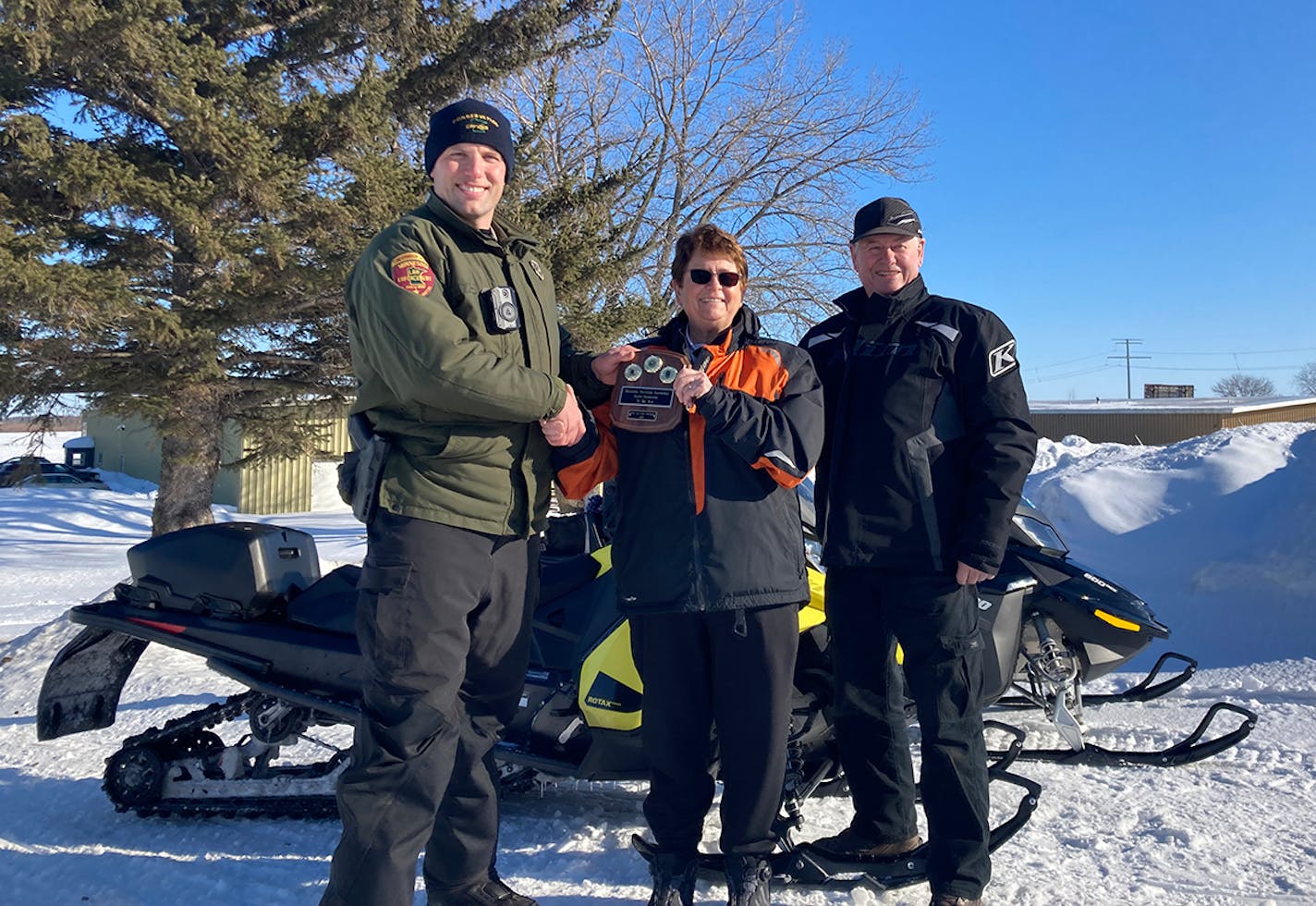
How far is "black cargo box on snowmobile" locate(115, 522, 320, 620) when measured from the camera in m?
2.94

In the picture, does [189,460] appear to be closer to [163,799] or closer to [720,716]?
[163,799]

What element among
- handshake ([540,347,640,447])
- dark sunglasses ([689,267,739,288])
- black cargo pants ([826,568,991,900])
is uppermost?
dark sunglasses ([689,267,739,288])

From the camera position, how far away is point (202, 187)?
6.13 metres

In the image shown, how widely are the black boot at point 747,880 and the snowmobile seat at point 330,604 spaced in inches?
57.0

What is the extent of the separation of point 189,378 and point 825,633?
563 cm

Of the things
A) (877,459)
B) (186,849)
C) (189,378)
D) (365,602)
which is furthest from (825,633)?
(189,378)

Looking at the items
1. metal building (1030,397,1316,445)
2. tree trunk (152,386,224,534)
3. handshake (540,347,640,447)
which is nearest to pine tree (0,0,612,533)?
tree trunk (152,386,224,534)

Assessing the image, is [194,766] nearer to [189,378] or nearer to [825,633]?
[825,633]

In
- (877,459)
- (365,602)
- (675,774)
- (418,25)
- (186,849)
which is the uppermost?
(418,25)

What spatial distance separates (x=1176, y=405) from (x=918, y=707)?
114 feet

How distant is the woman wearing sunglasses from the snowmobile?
412 millimetres

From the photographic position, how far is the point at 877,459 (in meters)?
2.36

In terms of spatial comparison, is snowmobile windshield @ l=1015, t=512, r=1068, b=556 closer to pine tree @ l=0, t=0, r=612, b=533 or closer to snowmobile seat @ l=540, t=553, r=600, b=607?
snowmobile seat @ l=540, t=553, r=600, b=607

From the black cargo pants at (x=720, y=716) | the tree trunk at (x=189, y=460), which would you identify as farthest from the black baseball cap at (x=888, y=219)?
the tree trunk at (x=189, y=460)
